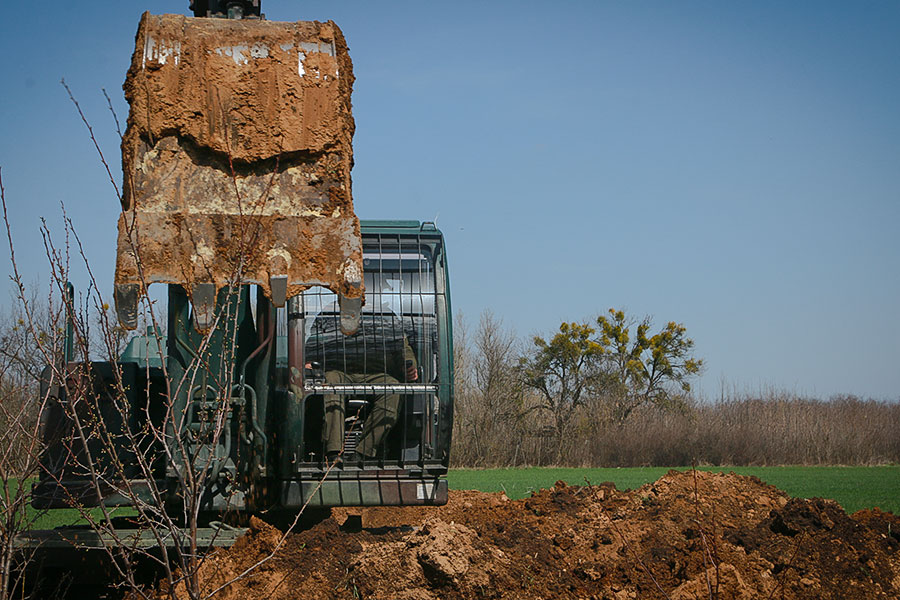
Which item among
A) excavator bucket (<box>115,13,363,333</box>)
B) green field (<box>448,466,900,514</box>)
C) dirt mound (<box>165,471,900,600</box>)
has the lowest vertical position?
green field (<box>448,466,900,514</box>)

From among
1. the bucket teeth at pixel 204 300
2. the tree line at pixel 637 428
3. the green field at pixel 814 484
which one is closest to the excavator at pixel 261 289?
the bucket teeth at pixel 204 300

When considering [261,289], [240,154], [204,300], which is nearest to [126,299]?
[204,300]

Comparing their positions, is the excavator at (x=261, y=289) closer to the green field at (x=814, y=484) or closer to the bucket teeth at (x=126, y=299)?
the bucket teeth at (x=126, y=299)

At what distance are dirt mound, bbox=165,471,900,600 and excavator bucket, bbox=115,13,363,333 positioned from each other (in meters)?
1.89

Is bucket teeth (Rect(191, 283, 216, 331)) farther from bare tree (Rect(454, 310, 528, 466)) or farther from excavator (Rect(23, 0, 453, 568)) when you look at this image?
bare tree (Rect(454, 310, 528, 466))

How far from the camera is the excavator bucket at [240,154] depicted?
216 inches

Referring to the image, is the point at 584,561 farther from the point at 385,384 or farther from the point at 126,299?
the point at 126,299

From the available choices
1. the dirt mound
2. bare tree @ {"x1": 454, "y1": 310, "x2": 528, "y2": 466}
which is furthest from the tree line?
the dirt mound

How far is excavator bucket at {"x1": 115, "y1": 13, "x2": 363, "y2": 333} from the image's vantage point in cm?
548

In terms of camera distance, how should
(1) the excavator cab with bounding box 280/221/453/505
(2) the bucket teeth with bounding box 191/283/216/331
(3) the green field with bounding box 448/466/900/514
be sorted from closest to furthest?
Result: 1. (2) the bucket teeth with bounding box 191/283/216/331
2. (1) the excavator cab with bounding box 280/221/453/505
3. (3) the green field with bounding box 448/466/900/514

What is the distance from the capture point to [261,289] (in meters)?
6.12

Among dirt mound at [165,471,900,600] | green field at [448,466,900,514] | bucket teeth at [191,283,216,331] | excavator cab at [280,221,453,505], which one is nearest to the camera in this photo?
bucket teeth at [191,283,216,331]

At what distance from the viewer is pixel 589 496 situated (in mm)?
11367

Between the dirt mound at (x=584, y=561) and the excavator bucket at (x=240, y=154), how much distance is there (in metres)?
1.89
